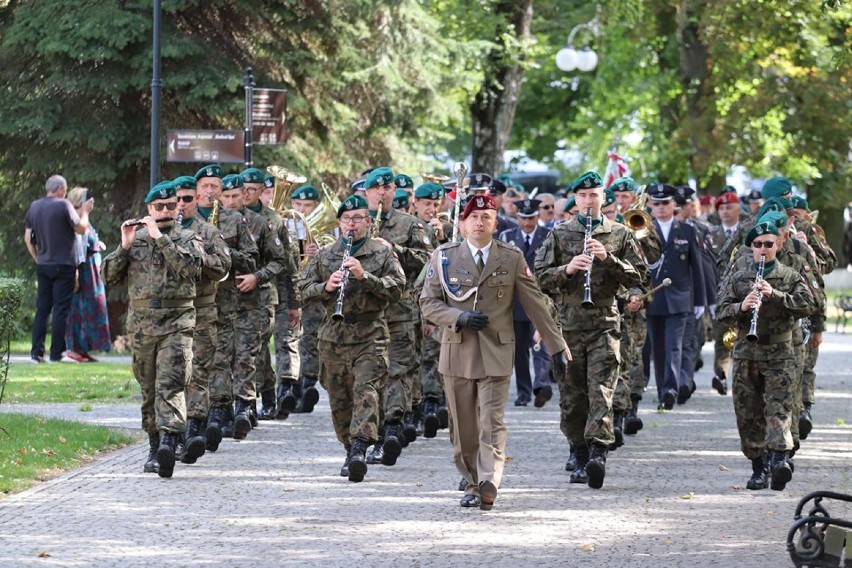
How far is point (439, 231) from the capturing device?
1619cm

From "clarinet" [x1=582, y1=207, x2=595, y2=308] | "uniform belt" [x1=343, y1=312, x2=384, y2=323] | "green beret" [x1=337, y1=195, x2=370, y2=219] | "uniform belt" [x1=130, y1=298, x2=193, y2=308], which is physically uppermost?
"green beret" [x1=337, y1=195, x2=370, y2=219]

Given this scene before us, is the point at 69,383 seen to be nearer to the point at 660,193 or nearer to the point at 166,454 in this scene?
the point at 660,193

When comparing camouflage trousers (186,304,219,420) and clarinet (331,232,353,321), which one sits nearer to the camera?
clarinet (331,232,353,321)

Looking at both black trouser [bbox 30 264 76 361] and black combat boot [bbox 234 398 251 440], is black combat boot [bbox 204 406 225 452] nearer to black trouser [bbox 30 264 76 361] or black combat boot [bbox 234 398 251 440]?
black combat boot [bbox 234 398 251 440]

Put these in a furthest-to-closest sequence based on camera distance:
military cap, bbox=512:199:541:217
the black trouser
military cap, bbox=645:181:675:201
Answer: the black trouser, military cap, bbox=512:199:541:217, military cap, bbox=645:181:675:201

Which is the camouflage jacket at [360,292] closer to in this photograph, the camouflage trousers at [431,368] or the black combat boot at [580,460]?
the black combat boot at [580,460]

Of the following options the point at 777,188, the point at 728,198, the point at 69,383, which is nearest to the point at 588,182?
the point at 777,188

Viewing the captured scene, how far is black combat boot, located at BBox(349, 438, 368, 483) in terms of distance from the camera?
12.5m

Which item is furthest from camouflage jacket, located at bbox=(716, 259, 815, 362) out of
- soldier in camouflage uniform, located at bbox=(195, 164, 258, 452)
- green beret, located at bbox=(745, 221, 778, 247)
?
soldier in camouflage uniform, located at bbox=(195, 164, 258, 452)

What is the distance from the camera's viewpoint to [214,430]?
46.0ft

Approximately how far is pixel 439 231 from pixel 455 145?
46.3m

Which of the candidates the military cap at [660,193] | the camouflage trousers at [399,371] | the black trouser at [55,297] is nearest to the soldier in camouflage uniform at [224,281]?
the camouflage trousers at [399,371]

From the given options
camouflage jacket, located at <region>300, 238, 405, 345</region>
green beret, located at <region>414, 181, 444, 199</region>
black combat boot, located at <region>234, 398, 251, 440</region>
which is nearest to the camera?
camouflage jacket, located at <region>300, 238, 405, 345</region>

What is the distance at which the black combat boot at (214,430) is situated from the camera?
13992 mm
